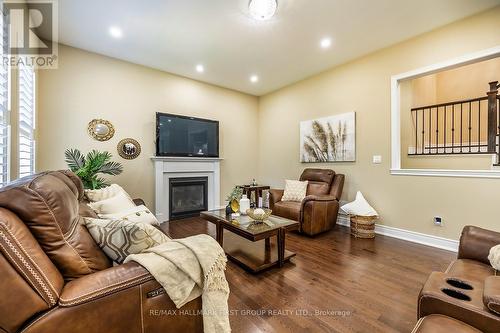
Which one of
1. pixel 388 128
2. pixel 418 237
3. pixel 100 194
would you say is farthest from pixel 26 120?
pixel 418 237

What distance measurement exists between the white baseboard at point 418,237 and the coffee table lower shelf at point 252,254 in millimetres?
1757

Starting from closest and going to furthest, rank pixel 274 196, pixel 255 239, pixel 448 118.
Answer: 1. pixel 255 239
2. pixel 274 196
3. pixel 448 118

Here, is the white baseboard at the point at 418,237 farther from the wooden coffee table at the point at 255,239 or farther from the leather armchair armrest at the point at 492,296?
the leather armchair armrest at the point at 492,296

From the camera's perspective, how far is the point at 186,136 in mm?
4367

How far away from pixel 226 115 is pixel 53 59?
119 inches

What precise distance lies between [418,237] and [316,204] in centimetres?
144

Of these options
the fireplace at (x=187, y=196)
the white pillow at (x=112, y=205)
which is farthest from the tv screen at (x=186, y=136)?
the white pillow at (x=112, y=205)

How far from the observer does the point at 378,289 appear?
1.91 metres

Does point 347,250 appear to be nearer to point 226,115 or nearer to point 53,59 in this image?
point 226,115

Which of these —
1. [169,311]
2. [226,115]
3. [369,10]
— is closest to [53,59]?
[226,115]

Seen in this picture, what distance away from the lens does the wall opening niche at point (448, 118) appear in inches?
111

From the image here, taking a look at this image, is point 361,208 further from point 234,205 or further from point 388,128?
point 234,205

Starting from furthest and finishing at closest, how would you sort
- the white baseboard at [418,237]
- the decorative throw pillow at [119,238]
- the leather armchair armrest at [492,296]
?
the white baseboard at [418,237] → the decorative throw pillow at [119,238] → the leather armchair armrest at [492,296]

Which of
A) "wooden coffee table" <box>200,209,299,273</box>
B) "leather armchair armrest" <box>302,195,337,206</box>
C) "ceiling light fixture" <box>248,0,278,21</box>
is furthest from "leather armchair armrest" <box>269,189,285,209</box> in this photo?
"ceiling light fixture" <box>248,0,278,21</box>
